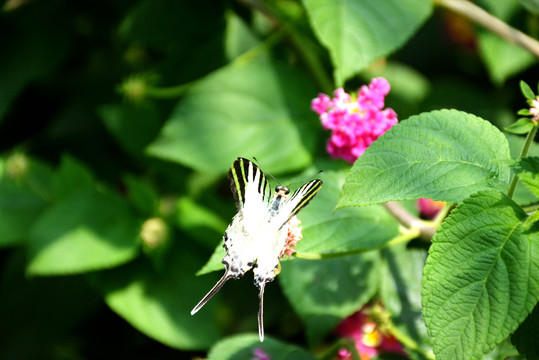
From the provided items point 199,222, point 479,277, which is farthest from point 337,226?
point 199,222

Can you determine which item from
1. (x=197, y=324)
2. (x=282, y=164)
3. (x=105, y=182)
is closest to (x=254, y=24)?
(x=282, y=164)

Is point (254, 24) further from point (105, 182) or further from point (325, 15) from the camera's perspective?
point (105, 182)

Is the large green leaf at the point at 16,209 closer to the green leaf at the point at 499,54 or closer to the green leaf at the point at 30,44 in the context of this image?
the green leaf at the point at 30,44

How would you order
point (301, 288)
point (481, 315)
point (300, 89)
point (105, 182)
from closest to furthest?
point (481, 315) → point (301, 288) → point (300, 89) → point (105, 182)

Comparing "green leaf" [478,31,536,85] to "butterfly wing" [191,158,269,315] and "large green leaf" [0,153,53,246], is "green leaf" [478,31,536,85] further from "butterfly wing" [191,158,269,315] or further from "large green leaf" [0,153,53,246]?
"large green leaf" [0,153,53,246]

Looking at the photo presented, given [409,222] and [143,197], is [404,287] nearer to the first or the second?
[409,222]

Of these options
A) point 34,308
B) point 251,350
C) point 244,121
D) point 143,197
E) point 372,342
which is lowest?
point 34,308
